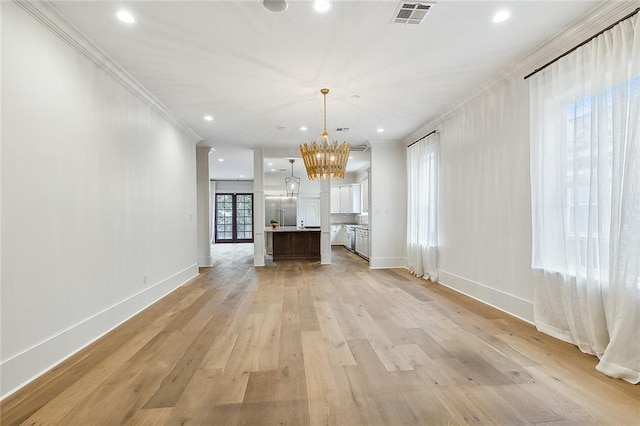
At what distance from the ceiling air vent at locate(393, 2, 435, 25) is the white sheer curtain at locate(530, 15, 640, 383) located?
1487 millimetres

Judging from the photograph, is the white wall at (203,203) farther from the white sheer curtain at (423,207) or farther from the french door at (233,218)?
the french door at (233,218)

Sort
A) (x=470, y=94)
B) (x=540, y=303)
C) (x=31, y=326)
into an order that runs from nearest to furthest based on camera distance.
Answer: (x=31, y=326), (x=540, y=303), (x=470, y=94)

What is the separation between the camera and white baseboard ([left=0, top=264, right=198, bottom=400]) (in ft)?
6.71

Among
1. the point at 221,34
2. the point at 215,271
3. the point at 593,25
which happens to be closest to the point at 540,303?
the point at 593,25

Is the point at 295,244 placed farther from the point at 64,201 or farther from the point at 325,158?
the point at 64,201

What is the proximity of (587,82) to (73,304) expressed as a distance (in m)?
5.01

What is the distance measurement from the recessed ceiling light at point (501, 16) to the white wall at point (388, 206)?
13.9ft

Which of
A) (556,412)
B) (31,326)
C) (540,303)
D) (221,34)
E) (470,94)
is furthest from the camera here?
(470,94)

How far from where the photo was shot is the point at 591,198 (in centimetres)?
248

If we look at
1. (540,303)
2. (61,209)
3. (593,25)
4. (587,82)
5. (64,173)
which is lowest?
(540,303)

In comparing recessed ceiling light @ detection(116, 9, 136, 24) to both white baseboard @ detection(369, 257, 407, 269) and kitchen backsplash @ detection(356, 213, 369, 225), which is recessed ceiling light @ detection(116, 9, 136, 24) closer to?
white baseboard @ detection(369, 257, 407, 269)

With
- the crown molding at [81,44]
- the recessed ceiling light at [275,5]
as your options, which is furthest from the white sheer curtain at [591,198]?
the crown molding at [81,44]

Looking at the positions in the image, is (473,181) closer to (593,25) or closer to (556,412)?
(593,25)

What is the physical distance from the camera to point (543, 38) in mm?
2848
